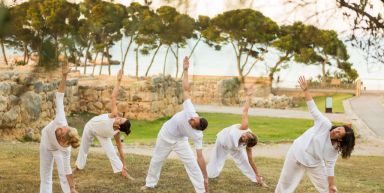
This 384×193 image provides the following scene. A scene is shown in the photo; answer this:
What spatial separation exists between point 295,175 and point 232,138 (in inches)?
77.2

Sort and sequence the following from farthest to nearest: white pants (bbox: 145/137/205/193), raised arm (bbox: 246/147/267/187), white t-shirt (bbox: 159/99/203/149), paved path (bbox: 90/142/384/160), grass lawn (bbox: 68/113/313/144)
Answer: grass lawn (bbox: 68/113/313/144) → paved path (bbox: 90/142/384/160) → raised arm (bbox: 246/147/267/187) → white pants (bbox: 145/137/205/193) → white t-shirt (bbox: 159/99/203/149)

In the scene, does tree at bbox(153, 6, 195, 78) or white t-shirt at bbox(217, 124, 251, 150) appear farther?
white t-shirt at bbox(217, 124, 251, 150)

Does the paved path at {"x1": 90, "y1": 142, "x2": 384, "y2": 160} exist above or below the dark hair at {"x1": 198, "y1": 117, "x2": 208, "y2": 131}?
below

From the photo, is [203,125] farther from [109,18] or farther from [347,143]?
[109,18]

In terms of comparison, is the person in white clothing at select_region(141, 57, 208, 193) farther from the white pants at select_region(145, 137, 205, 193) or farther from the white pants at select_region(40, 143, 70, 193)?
the white pants at select_region(40, 143, 70, 193)

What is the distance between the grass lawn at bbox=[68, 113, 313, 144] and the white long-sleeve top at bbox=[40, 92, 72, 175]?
8.60 metres

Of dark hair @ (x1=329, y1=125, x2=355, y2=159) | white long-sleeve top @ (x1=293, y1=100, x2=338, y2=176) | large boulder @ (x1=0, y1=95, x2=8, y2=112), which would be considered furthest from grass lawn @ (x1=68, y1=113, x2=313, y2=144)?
dark hair @ (x1=329, y1=125, x2=355, y2=159)

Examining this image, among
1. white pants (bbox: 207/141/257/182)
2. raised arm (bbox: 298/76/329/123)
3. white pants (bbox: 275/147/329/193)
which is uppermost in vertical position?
raised arm (bbox: 298/76/329/123)

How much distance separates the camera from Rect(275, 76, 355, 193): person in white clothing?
18.0ft

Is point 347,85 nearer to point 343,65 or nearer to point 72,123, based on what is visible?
point 72,123

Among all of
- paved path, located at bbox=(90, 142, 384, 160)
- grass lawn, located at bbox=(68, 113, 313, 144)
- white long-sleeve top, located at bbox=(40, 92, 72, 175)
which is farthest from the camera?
grass lawn, located at bbox=(68, 113, 313, 144)

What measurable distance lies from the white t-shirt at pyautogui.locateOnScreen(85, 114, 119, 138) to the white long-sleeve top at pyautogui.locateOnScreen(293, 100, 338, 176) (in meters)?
2.87

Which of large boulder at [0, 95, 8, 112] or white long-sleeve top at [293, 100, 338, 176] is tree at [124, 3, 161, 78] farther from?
large boulder at [0, 95, 8, 112]

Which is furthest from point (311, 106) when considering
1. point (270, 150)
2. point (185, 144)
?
point (270, 150)
